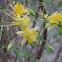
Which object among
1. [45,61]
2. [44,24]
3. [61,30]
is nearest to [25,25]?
[44,24]

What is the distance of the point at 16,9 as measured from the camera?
75cm

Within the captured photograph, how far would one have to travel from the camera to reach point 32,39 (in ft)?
2.41

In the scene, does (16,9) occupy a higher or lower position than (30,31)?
higher

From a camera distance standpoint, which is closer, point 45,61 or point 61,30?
point 61,30

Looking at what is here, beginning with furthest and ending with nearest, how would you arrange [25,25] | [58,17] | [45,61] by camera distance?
[45,61] → [58,17] → [25,25]

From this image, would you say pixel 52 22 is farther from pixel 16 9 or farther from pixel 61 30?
pixel 16 9

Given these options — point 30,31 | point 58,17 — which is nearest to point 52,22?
point 58,17

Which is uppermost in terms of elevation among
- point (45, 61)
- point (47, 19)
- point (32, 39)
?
point (47, 19)

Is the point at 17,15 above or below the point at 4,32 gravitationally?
above

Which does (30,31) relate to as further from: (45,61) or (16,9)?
(45,61)

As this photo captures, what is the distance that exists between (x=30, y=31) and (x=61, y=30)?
0.21m

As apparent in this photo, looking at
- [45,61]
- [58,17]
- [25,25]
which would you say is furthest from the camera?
[45,61]

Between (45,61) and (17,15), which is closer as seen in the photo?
(17,15)

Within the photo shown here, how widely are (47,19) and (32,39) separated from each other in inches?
7.3
